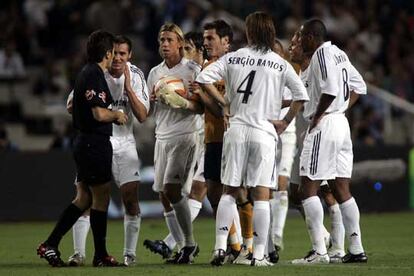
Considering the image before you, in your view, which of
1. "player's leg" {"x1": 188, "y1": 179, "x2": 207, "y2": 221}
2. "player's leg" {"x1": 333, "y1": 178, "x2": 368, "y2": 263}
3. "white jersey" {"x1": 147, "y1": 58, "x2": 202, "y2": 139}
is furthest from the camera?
"player's leg" {"x1": 188, "y1": 179, "x2": 207, "y2": 221}

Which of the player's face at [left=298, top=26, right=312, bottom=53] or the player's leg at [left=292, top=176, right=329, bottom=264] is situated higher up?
the player's face at [left=298, top=26, right=312, bottom=53]

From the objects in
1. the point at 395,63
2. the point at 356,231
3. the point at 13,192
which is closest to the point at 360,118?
the point at 395,63

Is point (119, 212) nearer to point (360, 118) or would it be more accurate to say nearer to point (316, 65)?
point (360, 118)

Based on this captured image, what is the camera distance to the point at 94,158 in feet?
38.9

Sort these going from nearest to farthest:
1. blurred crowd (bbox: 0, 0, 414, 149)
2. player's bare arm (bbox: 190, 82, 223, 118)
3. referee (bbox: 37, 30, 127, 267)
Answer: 1. referee (bbox: 37, 30, 127, 267)
2. player's bare arm (bbox: 190, 82, 223, 118)
3. blurred crowd (bbox: 0, 0, 414, 149)

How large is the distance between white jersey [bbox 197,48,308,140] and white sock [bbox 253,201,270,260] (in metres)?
0.76

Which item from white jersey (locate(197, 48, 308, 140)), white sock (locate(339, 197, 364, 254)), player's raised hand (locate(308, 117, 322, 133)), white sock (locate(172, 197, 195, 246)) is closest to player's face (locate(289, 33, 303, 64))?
player's raised hand (locate(308, 117, 322, 133))

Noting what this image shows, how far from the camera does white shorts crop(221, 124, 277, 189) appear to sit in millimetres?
11711

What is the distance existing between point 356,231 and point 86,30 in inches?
549

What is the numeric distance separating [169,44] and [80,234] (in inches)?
89.0

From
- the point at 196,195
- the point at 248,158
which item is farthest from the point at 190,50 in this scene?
the point at 248,158

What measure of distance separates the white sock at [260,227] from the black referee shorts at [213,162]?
31.6 inches

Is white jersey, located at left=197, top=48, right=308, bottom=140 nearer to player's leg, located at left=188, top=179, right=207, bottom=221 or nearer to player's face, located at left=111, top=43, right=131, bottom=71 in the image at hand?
player's face, located at left=111, top=43, right=131, bottom=71

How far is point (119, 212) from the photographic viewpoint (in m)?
21.0
